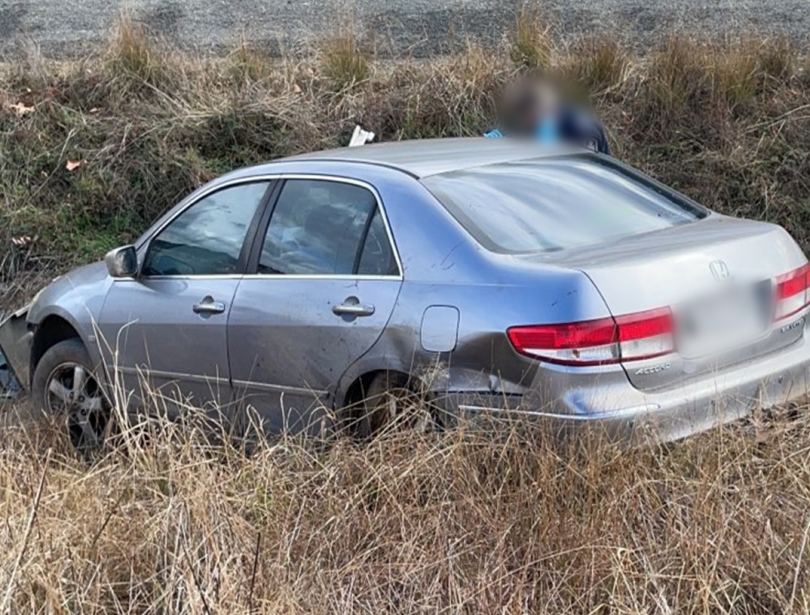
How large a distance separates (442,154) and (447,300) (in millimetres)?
1198

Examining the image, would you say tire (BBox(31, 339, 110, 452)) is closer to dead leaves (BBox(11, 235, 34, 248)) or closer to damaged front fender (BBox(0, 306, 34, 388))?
damaged front fender (BBox(0, 306, 34, 388))

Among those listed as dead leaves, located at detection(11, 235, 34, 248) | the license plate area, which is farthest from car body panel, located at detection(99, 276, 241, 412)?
dead leaves, located at detection(11, 235, 34, 248)

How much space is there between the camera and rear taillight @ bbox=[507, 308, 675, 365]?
392 centimetres

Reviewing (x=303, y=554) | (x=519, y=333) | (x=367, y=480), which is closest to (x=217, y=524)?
(x=303, y=554)

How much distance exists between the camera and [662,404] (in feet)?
13.1

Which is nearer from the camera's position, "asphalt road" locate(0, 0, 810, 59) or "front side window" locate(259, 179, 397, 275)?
"front side window" locate(259, 179, 397, 275)

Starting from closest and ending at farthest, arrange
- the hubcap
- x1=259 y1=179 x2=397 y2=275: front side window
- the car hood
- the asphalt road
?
x1=259 y1=179 x2=397 y2=275: front side window
the hubcap
the car hood
the asphalt road

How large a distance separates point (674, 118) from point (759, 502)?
20.6 feet

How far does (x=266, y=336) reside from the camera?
485cm

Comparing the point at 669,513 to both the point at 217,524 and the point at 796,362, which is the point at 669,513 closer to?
the point at 796,362

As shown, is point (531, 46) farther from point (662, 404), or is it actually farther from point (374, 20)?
point (662, 404)

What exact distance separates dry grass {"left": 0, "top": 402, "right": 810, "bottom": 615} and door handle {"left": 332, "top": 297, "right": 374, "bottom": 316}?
1.89 ft

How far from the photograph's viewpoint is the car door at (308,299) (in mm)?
4527

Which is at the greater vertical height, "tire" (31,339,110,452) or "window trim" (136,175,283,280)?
"window trim" (136,175,283,280)
